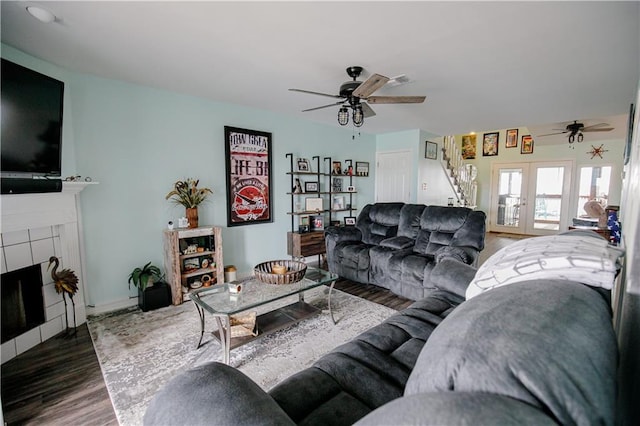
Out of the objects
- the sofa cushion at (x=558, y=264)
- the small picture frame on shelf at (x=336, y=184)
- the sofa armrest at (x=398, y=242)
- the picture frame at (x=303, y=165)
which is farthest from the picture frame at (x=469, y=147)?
the sofa cushion at (x=558, y=264)

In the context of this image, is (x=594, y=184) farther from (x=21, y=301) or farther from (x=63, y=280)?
(x=21, y=301)

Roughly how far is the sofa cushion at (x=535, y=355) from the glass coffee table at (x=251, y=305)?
1.61 m

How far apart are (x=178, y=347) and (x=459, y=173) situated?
23.1ft

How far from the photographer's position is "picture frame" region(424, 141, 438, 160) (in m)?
5.57

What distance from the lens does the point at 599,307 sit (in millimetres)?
716

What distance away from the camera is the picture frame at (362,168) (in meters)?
5.57

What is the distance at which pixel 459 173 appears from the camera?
7094 mm

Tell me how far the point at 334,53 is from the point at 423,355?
2372mm

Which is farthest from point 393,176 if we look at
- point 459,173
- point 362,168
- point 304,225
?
point 459,173

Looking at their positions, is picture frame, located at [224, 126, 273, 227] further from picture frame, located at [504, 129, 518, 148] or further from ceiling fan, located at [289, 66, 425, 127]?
picture frame, located at [504, 129, 518, 148]

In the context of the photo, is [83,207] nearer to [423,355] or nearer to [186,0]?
[186,0]

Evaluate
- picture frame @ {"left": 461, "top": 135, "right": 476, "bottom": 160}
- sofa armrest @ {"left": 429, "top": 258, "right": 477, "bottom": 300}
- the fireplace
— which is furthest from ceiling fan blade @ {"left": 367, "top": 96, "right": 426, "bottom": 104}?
picture frame @ {"left": 461, "top": 135, "right": 476, "bottom": 160}

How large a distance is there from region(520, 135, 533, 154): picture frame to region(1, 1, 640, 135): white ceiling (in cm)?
426

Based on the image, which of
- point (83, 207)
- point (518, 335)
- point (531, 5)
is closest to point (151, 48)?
point (83, 207)
